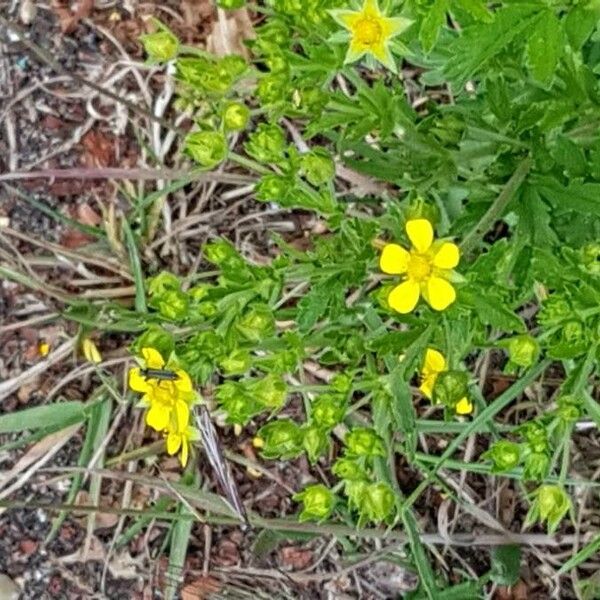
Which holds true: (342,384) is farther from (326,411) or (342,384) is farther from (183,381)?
(183,381)

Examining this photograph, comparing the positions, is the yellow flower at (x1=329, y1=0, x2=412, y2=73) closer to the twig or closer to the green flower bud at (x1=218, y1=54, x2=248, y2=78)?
the green flower bud at (x1=218, y1=54, x2=248, y2=78)

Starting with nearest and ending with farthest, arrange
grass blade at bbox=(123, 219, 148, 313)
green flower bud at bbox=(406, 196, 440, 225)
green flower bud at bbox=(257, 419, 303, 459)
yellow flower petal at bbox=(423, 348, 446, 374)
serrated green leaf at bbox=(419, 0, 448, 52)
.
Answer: serrated green leaf at bbox=(419, 0, 448, 52) < green flower bud at bbox=(406, 196, 440, 225) < green flower bud at bbox=(257, 419, 303, 459) < yellow flower petal at bbox=(423, 348, 446, 374) < grass blade at bbox=(123, 219, 148, 313)

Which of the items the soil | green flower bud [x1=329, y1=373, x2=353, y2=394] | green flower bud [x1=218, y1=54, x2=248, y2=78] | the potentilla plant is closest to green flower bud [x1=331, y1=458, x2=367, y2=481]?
the potentilla plant

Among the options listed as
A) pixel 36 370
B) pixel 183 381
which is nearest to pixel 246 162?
pixel 183 381

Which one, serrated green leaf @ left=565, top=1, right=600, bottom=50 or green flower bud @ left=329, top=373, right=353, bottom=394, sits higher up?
serrated green leaf @ left=565, top=1, right=600, bottom=50

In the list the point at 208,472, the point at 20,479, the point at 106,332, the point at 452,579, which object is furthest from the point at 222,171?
the point at 452,579

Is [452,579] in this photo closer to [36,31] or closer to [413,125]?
[413,125]
